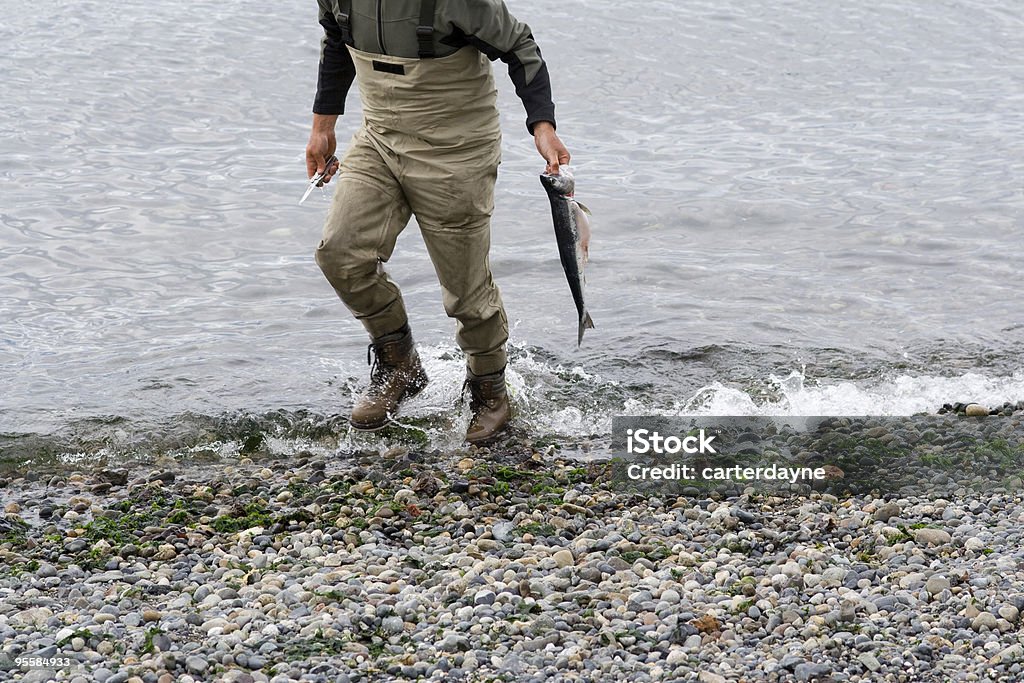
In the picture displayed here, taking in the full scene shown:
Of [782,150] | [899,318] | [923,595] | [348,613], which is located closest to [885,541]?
[923,595]

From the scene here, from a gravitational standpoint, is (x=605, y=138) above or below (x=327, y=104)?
below

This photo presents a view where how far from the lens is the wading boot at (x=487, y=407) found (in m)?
7.45

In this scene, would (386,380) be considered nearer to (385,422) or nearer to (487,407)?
(385,422)

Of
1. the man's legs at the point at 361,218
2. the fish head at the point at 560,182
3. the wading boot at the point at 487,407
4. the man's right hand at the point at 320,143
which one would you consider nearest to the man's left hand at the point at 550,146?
the fish head at the point at 560,182

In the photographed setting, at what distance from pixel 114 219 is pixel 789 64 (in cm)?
1050

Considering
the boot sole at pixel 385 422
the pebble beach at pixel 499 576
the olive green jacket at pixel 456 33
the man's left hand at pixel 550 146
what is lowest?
the boot sole at pixel 385 422

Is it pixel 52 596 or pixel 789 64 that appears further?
pixel 789 64

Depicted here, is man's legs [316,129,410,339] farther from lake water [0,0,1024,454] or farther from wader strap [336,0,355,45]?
lake water [0,0,1024,454]

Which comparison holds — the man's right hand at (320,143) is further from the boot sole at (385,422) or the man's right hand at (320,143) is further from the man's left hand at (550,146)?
the boot sole at (385,422)

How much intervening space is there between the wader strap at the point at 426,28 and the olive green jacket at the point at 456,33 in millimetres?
18

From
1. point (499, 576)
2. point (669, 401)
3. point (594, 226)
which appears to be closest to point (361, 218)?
point (499, 576)

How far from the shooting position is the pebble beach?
456cm

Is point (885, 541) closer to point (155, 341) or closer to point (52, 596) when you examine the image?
point (52, 596)

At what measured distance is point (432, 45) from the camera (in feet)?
20.4
